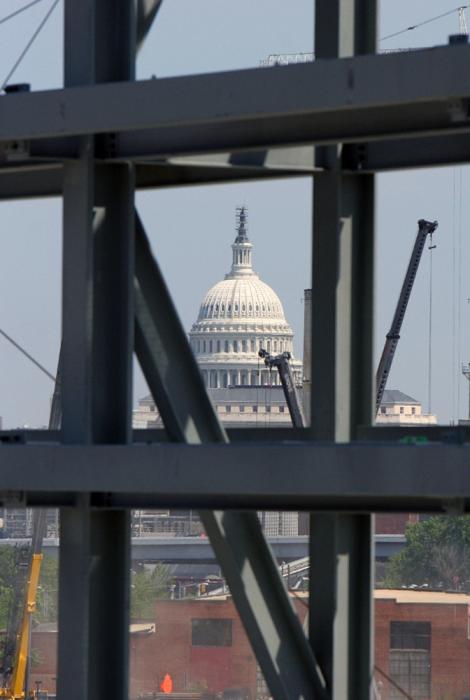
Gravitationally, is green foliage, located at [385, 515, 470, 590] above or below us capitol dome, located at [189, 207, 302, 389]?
below

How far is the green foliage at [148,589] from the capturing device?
68.8 metres

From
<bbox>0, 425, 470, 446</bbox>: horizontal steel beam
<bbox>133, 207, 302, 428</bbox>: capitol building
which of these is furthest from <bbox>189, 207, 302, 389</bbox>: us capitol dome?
<bbox>0, 425, 470, 446</bbox>: horizontal steel beam

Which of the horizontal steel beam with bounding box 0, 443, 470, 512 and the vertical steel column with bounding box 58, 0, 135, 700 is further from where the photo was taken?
the vertical steel column with bounding box 58, 0, 135, 700

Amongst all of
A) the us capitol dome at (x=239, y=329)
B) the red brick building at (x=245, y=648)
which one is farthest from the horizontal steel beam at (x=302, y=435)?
the us capitol dome at (x=239, y=329)

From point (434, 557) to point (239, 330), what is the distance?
198 ft

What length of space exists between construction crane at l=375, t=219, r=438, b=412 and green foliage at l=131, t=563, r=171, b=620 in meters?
18.5

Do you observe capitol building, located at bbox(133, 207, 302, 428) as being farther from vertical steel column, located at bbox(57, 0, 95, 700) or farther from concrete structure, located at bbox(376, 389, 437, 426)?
vertical steel column, located at bbox(57, 0, 95, 700)

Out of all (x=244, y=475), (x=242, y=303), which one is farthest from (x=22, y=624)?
(x=242, y=303)

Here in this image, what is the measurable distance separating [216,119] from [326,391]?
153 cm

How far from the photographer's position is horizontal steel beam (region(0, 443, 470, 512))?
4.87m

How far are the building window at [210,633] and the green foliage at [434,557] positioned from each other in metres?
17.5

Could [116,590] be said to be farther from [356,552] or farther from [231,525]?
[356,552]

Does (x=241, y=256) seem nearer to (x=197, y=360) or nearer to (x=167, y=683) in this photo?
(x=167, y=683)

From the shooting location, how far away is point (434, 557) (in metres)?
80.9
